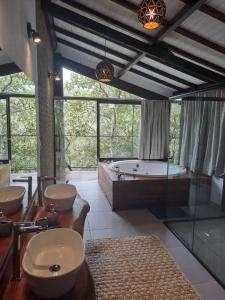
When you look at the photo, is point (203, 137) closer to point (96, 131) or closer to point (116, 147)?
point (116, 147)

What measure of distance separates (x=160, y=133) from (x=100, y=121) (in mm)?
1631

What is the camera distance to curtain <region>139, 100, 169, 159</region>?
5.93m

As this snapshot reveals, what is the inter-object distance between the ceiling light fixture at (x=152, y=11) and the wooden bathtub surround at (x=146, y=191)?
255 cm

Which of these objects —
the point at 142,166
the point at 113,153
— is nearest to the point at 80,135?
the point at 113,153

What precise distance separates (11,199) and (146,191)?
8.85 feet

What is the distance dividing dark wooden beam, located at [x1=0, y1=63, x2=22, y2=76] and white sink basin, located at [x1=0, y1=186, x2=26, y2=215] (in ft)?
2.55

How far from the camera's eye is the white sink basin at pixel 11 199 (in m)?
1.53

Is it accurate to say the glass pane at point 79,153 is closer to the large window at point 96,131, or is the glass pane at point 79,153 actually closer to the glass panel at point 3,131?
the large window at point 96,131

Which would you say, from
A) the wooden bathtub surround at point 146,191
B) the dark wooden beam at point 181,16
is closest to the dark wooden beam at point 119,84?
the dark wooden beam at point 181,16

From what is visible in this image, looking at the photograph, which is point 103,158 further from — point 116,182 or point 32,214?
point 32,214

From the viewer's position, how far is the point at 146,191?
13.0 ft

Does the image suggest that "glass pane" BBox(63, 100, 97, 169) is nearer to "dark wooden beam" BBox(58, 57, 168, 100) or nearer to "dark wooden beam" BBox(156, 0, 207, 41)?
"dark wooden beam" BBox(58, 57, 168, 100)

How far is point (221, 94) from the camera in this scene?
3871mm

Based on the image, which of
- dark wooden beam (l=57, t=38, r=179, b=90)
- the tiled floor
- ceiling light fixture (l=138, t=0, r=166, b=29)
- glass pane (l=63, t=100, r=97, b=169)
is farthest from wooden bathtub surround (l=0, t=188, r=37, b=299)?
glass pane (l=63, t=100, r=97, b=169)
